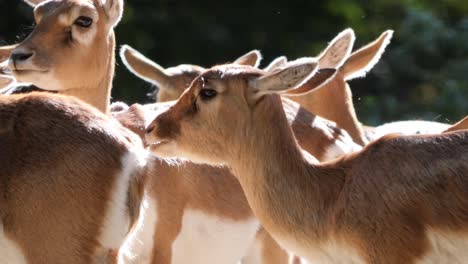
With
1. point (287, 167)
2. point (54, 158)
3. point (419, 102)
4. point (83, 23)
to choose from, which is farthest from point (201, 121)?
point (419, 102)

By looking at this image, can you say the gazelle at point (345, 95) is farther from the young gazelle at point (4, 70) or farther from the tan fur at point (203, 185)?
the young gazelle at point (4, 70)

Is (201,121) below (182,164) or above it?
above

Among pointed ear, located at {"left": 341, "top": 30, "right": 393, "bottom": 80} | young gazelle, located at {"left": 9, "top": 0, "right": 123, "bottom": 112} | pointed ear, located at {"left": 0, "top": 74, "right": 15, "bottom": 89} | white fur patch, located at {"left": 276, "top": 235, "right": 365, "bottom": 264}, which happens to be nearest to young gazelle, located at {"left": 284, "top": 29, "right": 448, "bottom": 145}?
pointed ear, located at {"left": 341, "top": 30, "right": 393, "bottom": 80}

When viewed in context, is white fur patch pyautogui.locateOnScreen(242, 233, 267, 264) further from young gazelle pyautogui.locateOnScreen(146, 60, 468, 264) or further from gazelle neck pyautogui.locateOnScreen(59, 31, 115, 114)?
young gazelle pyautogui.locateOnScreen(146, 60, 468, 264)

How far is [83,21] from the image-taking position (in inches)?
396

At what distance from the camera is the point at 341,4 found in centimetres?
2123

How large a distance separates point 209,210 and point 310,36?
37.0 ft

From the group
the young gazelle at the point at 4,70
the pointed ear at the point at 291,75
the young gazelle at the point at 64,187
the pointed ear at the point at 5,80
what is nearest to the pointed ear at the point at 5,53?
the young gazelle at the point at 4,70

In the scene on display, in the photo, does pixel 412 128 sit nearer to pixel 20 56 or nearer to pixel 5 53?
pixel 5 53

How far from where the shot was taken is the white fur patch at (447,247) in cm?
764

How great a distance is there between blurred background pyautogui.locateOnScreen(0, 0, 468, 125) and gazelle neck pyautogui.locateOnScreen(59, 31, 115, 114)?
861 cm

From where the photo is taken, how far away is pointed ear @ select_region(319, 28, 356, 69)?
11.4 metres

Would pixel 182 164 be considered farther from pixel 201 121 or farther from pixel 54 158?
pixel 54 158

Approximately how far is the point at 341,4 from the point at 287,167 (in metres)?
13.0
